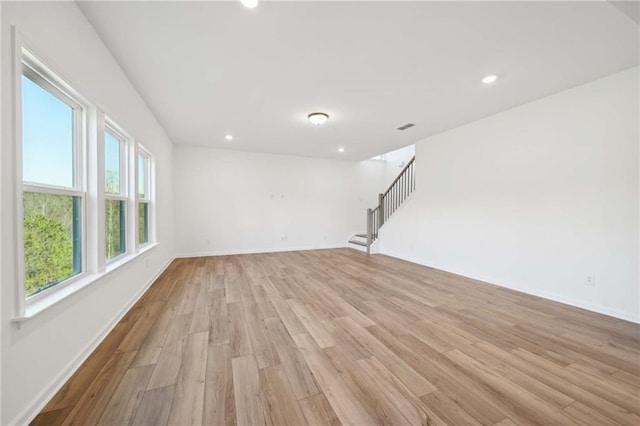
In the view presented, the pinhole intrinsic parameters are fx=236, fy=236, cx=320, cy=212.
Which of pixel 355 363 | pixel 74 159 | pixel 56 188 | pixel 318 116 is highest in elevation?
pixel 318 116

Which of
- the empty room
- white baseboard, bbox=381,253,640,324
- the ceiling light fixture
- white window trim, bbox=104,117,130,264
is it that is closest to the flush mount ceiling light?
the empty room

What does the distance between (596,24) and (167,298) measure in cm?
527

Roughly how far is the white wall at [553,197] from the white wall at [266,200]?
327cm

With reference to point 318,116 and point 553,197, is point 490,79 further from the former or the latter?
point 318,116

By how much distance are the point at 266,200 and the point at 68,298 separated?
5062 millimetres

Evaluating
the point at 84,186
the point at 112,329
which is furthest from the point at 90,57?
the point at 112,329

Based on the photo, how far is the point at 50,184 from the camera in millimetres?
1669

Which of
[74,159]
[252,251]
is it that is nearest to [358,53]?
[74,159]

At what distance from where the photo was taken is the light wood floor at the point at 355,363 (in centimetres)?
140

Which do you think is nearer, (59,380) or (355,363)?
(59,380)

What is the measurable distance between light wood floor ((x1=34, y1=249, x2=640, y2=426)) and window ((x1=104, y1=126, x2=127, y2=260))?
2.73 feet

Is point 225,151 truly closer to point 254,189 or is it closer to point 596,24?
point 254,189

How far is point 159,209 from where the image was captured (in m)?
4.39

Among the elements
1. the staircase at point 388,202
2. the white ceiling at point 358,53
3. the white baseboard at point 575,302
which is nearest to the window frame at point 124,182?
the white ceiling at point 358,53
